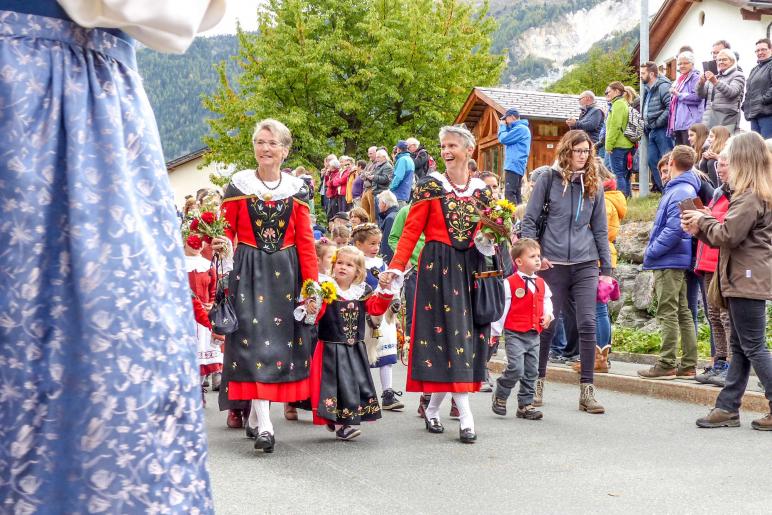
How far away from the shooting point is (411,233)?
7.84m

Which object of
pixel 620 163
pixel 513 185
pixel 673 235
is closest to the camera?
pixel 673 235

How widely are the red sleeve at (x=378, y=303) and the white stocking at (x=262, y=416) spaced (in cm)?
121

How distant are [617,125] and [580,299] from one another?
947 cm

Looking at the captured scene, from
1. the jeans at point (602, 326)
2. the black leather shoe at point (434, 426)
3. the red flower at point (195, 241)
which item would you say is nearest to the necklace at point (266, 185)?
the red flower at point (195, 241)

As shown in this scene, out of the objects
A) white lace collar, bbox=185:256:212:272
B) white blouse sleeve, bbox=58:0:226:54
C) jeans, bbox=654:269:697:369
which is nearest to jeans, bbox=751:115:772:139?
jeans, bbox=654:269:697:369

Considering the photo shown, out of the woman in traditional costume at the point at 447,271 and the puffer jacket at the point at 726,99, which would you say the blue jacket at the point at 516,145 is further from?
the woman in traditional costume at the point at 447,271

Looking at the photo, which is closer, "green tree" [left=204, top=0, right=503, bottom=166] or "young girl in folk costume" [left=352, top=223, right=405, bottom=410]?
"young girl in folk costume" [left=352, top=223, right=405, bottom=410]

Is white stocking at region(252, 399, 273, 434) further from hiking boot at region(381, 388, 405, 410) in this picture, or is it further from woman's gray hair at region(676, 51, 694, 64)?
woman's gray hair at region(676, 51, 694, 64)

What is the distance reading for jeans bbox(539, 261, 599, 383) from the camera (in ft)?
29.3

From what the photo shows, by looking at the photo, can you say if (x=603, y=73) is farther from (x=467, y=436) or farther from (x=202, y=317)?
(x=202, y=317)

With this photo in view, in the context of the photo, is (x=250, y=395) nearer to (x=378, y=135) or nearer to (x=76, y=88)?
(x=76, y=88)

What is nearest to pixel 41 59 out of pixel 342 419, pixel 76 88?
pixel 76 88

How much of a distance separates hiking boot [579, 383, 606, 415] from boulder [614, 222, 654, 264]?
24.8 ft

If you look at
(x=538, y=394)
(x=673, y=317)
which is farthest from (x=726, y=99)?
(x=538, y=394)
